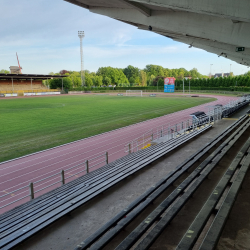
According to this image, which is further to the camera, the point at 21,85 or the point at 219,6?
the point at 21,85

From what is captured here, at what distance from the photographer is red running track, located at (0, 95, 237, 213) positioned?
10055mm

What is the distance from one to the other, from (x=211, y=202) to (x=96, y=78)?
435 ft

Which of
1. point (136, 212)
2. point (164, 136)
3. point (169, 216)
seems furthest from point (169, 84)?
point (169, 216)

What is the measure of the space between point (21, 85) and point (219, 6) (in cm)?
9297

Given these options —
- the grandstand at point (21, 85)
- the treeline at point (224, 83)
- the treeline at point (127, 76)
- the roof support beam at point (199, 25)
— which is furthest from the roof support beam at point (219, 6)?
the treeline at point (127, 76)

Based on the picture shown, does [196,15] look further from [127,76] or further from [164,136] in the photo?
[127,76]

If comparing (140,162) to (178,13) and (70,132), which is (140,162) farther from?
(70,132)

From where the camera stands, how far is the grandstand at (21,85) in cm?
7906

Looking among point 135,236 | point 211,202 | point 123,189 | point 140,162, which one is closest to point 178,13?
point 140,162

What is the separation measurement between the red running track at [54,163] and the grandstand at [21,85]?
66.9 meters

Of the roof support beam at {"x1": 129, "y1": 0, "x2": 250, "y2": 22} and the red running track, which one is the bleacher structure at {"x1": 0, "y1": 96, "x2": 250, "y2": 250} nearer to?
the red running track

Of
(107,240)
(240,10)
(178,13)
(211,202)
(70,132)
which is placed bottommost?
(70,132)

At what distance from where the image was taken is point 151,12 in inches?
392

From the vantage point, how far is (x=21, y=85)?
89125 mm
